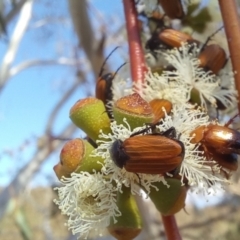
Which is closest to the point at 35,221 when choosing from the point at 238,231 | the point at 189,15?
the point at 238,231

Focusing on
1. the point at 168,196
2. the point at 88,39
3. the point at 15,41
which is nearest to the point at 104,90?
the point at 168,196

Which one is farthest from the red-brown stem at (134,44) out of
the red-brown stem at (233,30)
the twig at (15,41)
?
the twig at (15,41)

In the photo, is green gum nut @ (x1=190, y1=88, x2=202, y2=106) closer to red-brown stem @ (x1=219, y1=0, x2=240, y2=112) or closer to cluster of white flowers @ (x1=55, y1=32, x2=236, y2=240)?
cluster of white flowers @ (x1=55, y1=32, x2=236, y2=240)

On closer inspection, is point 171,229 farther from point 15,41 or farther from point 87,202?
point 15,41

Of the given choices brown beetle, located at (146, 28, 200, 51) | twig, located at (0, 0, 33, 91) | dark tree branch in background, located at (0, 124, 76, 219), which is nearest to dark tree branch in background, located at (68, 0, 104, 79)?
brown beetle, located at (146, 28, 200, 51)

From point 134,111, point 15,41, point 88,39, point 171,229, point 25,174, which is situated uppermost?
point 134,111

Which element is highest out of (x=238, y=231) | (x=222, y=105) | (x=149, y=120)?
(x=149, y=120)

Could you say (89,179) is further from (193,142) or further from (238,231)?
(238,231)
